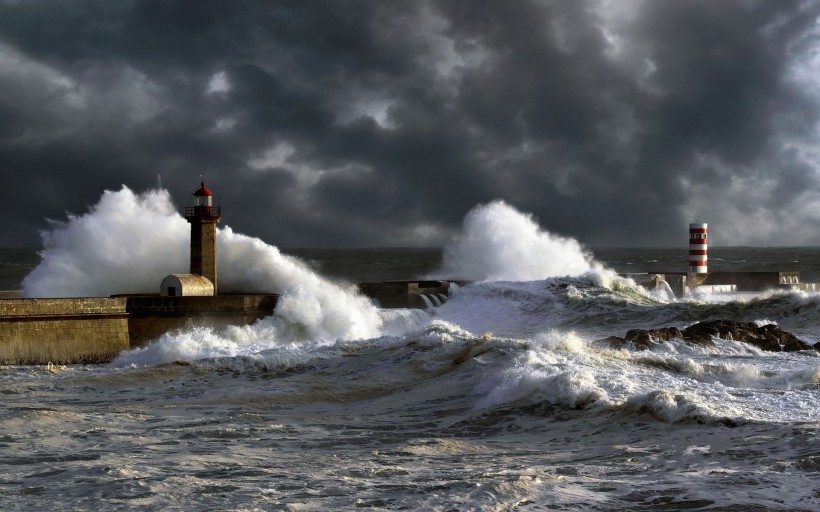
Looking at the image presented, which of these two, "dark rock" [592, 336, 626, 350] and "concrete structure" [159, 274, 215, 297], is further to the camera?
"concrete structure" [159, 274, 215, 297]

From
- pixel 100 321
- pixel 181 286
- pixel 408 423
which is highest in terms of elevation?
pixel 181 286

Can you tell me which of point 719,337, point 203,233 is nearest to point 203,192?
point 203,233

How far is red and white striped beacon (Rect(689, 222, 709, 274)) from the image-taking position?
62.0ft

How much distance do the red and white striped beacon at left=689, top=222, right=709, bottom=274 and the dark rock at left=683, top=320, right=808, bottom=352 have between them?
23.1ft

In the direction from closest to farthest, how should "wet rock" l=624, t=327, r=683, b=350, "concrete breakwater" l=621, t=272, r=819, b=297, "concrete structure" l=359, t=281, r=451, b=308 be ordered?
"wet rock" l=624, t=327, r=683, b=350 < "concrete structure" l=359, t=281, r=451, b=308 < "concrete breakwater" l=621, t=272, r=819, b=297

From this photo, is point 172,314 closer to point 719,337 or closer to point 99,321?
point 99,321

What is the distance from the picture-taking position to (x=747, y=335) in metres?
11.5

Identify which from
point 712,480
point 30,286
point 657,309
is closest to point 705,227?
point 657,309

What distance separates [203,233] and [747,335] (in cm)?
823

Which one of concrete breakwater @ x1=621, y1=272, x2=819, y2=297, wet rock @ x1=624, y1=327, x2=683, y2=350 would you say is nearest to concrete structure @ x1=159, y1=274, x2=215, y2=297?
wet rock @ x1=624, y1=327, x2=683, y2=350

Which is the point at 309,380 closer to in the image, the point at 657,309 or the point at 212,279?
the point at 212,279

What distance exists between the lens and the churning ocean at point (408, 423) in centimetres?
479

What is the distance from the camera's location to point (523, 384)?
7.81 m

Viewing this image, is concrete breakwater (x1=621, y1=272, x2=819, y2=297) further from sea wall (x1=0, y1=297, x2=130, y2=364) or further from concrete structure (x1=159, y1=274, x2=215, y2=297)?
sea wall (x1=0, y1=297, x2=130, y2=364)
